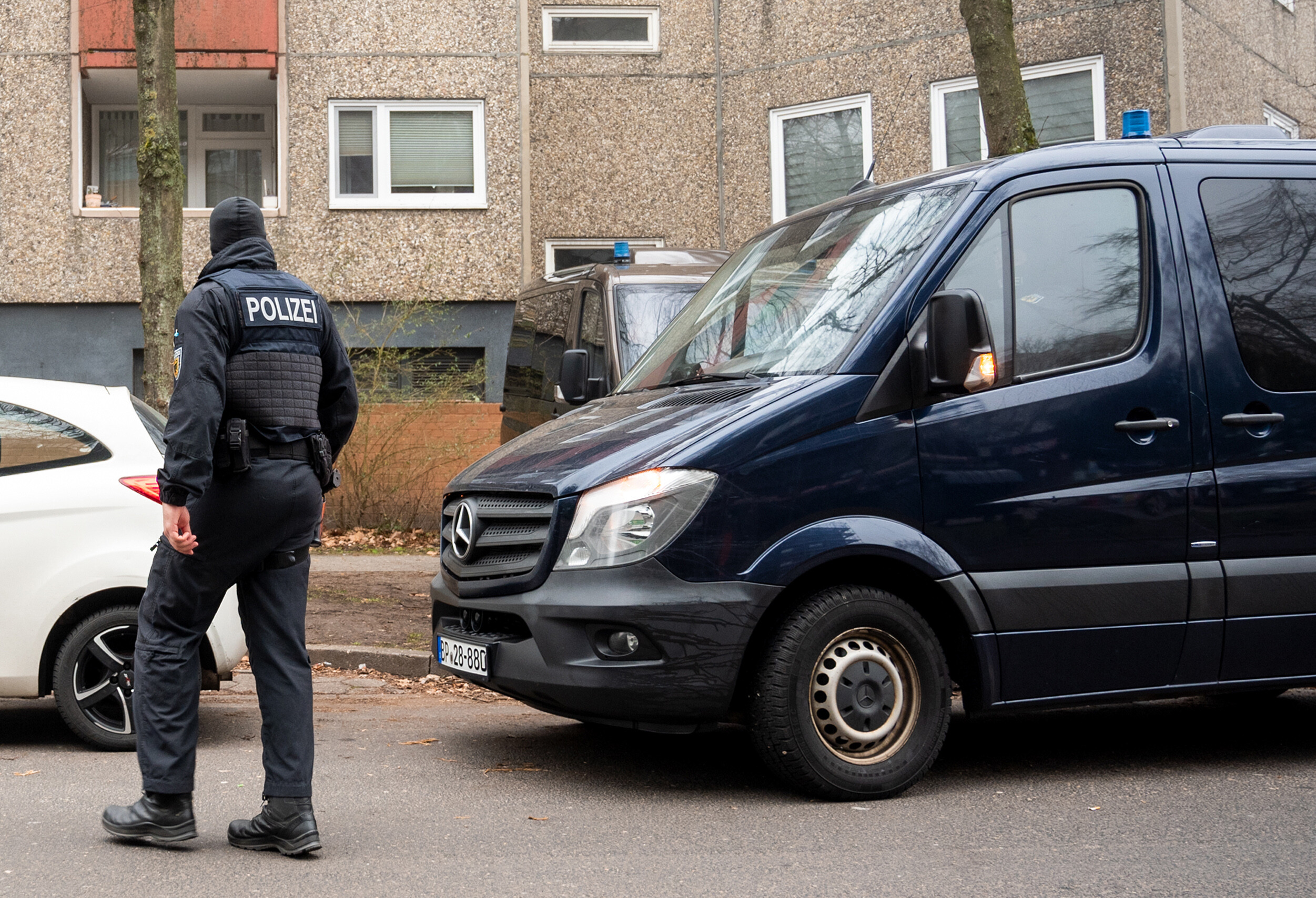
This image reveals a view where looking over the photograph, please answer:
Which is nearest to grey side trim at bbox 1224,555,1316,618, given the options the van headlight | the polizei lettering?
the van headlight

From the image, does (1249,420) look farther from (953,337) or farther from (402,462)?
(402,462)

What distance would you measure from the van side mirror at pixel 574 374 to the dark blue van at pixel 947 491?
5.12ft

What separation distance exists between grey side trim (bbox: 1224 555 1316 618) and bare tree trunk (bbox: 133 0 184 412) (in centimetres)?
745

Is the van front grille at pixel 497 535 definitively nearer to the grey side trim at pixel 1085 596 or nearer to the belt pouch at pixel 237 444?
the belt pouch at pixel 237 444

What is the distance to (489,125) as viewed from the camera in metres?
17.8

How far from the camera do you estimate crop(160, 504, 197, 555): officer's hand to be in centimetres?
431

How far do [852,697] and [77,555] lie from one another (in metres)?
3.26

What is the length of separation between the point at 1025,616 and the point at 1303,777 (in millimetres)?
1365

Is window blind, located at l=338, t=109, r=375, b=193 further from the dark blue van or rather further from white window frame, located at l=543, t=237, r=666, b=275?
the dark blue van

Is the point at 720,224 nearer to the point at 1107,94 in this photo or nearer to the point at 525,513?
the point at 1107,94

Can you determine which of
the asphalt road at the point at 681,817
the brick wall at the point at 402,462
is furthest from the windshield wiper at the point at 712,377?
the brick wall at the point at 402,462

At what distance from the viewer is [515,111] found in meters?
17.8

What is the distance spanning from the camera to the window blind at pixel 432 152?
17.8 meters

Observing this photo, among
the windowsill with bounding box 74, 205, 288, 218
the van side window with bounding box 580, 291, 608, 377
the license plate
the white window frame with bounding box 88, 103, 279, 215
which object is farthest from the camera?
the white window frame with bounding box 88, 103, 279, 215
